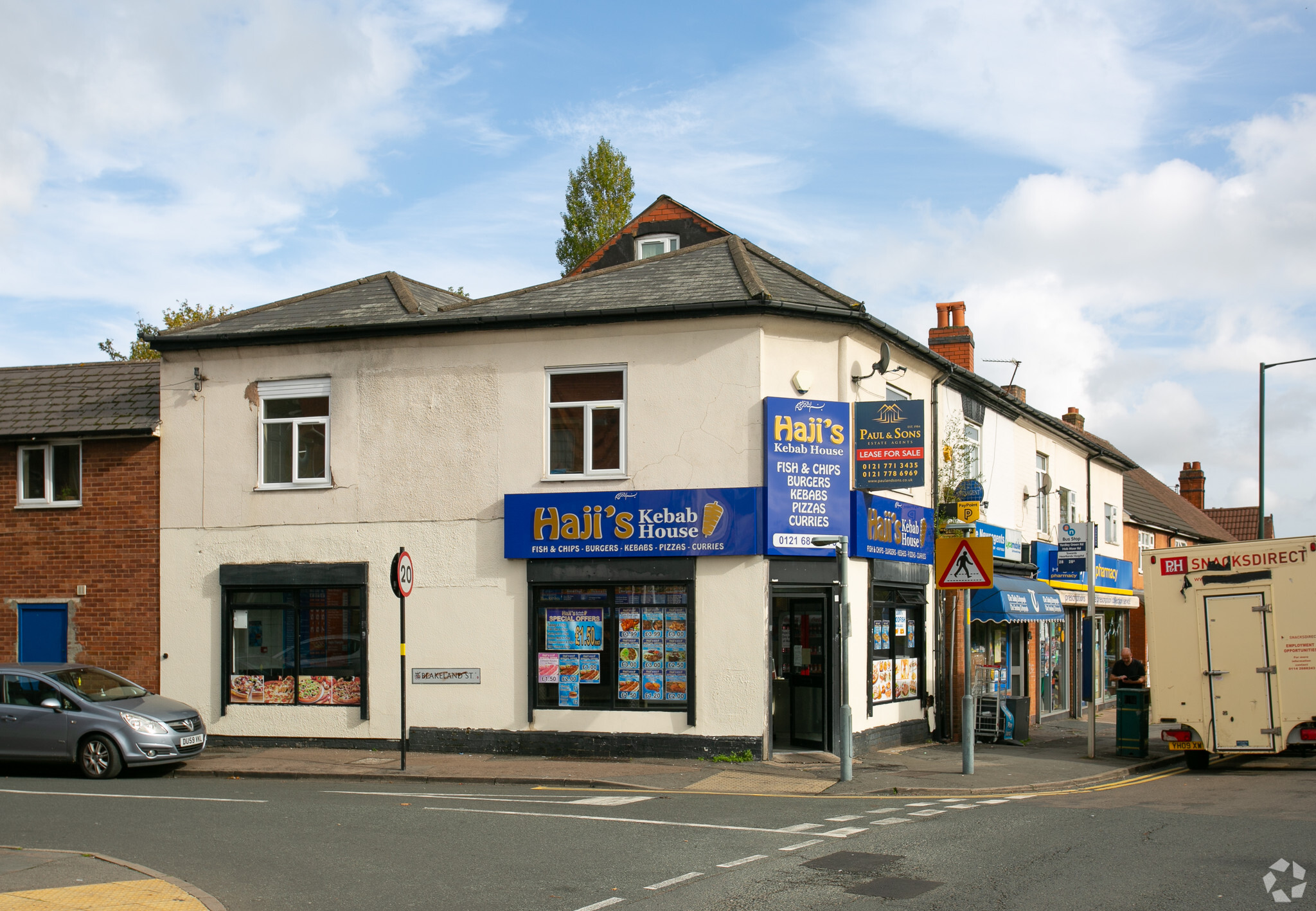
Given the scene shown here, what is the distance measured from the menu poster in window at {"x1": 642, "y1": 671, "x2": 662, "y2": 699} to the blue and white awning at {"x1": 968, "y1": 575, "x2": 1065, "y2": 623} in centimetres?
565

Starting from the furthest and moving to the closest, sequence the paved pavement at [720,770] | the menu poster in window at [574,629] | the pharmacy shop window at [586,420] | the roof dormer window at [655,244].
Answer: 1. the roof dormer window at [655,244]
2. the pharmacy shop window at [586,420]
3. the menu poster in window at [574,629]
4. the paved pavement at [720,770]

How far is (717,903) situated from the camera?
779 centimetres

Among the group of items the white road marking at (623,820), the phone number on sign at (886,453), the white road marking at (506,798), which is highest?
the phone number on sign at (886,453)

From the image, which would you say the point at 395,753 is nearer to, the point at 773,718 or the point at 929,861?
the point at 773,718

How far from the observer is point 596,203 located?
41.4m

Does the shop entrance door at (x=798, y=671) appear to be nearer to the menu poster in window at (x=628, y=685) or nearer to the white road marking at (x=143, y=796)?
the menu poster in window at (x=628, y=685)

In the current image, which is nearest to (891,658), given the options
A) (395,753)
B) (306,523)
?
(395,753)

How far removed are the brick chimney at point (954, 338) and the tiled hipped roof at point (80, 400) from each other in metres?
15.7

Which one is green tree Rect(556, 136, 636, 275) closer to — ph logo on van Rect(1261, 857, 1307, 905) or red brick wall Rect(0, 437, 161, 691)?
red brick wall Rect(0, 437, 161, 691)

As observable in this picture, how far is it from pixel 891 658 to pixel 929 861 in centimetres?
957

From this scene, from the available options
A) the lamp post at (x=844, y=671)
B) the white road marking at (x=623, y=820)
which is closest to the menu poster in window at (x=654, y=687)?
the lamp post at (x=844, y=671)

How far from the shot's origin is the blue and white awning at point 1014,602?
69.2 feet

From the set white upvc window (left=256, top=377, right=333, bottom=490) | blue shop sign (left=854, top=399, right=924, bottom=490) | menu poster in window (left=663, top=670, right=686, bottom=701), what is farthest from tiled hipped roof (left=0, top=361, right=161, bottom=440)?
blue shop sign (left=854, top=399, right=924, bottom=490)

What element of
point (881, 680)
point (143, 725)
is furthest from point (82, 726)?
point (881, 680)
